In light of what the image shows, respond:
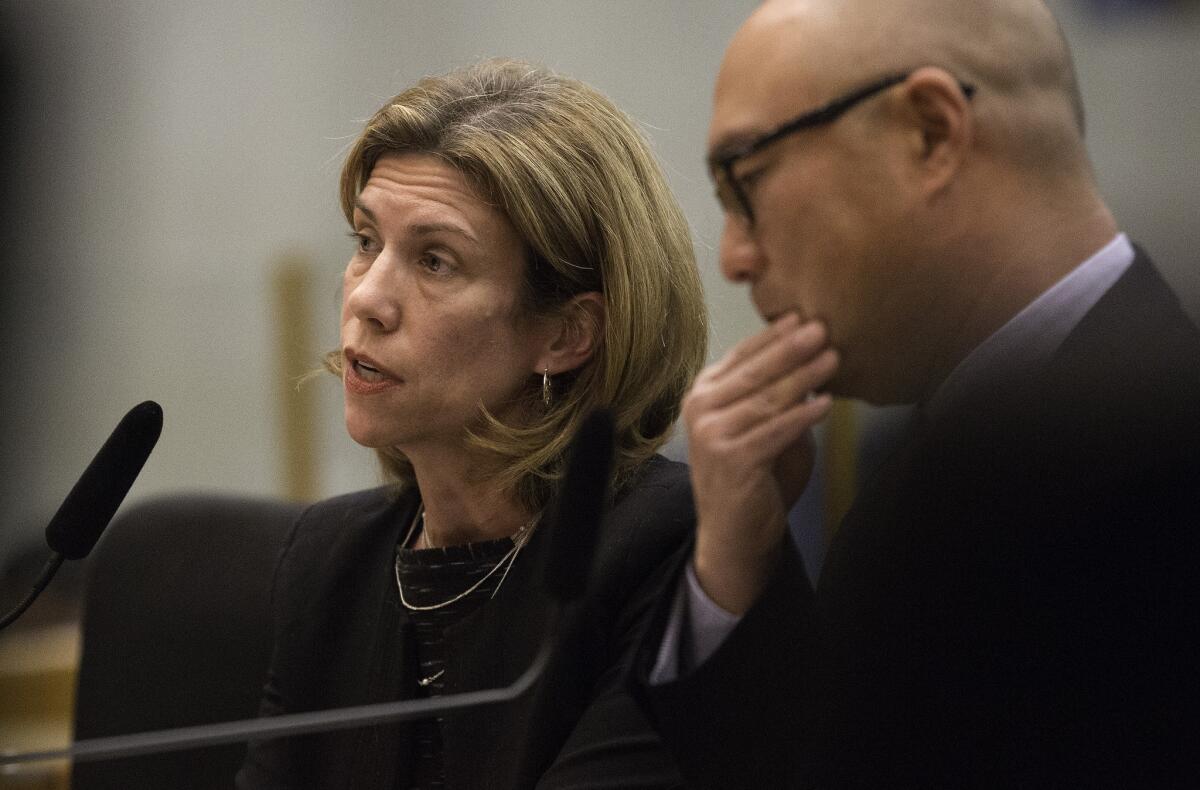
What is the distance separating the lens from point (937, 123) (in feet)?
2.70

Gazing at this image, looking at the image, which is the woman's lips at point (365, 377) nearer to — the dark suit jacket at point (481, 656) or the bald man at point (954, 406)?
the dark suit jacket at point (481, 656)

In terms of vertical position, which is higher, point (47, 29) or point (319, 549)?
point (47, 29)

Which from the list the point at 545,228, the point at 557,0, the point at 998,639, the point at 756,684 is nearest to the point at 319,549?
the point at 545,228

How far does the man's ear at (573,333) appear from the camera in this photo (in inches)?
52.6

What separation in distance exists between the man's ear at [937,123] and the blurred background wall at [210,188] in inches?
9.9

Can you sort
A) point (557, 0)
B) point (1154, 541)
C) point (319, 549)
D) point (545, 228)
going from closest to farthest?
point (1154, 541)
point (545, 228)
point (557, 0)
point (319, 549)

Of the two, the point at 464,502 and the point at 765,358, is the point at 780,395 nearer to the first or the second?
the point at 765,358

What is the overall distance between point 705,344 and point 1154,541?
0.57 meters

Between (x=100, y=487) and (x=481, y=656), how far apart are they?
1.21ft

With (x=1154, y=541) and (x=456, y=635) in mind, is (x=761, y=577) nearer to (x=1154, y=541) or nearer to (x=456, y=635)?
(x=1154, y=541)

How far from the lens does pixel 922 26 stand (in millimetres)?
828

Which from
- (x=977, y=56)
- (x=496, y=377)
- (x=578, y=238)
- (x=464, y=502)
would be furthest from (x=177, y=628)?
(x=977, y=56)

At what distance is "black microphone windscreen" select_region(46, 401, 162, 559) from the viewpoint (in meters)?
1.07

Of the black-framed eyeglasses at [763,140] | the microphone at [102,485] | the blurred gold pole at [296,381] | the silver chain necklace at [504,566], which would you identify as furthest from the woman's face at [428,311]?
the blurred gold pole at [296,381]
